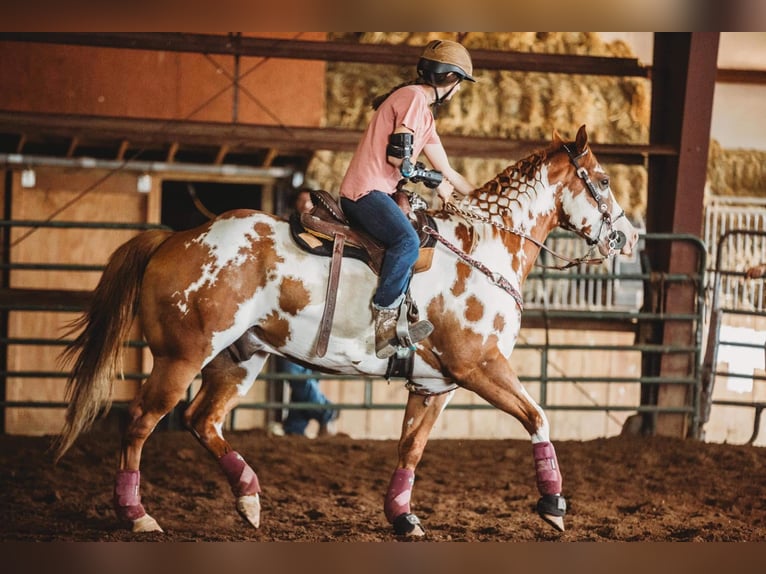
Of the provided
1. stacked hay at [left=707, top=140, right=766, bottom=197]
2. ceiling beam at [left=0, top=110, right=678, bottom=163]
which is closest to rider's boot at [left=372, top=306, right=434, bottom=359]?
ceiling beam at [left=0, top=110, right=678, bottom=163]

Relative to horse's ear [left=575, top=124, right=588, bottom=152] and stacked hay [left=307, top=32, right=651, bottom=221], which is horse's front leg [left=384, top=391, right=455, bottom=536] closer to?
horse's ear [left=575, top=124, right=588, bottom=152]

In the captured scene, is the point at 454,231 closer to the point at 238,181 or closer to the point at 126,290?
the point at 126,290

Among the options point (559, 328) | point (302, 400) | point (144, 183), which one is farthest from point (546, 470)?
point (144, 183)

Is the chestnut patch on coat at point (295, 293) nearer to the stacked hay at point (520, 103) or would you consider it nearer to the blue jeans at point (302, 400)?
the blue jeans at point (302, 400)

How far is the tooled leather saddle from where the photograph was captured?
443cm

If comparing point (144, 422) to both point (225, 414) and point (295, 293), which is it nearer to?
point (225, 414)

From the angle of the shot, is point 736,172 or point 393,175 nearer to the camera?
point 393,175

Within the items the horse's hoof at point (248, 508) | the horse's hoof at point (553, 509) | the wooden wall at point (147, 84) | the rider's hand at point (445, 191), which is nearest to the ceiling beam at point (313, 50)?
the wooden wall at point (147, 84)

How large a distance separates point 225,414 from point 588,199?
204cm

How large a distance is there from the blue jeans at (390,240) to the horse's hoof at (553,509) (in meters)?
1.11

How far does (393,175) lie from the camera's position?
14.6ft

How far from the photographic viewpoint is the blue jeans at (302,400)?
26.2 feet

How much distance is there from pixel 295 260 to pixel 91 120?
139 inches
